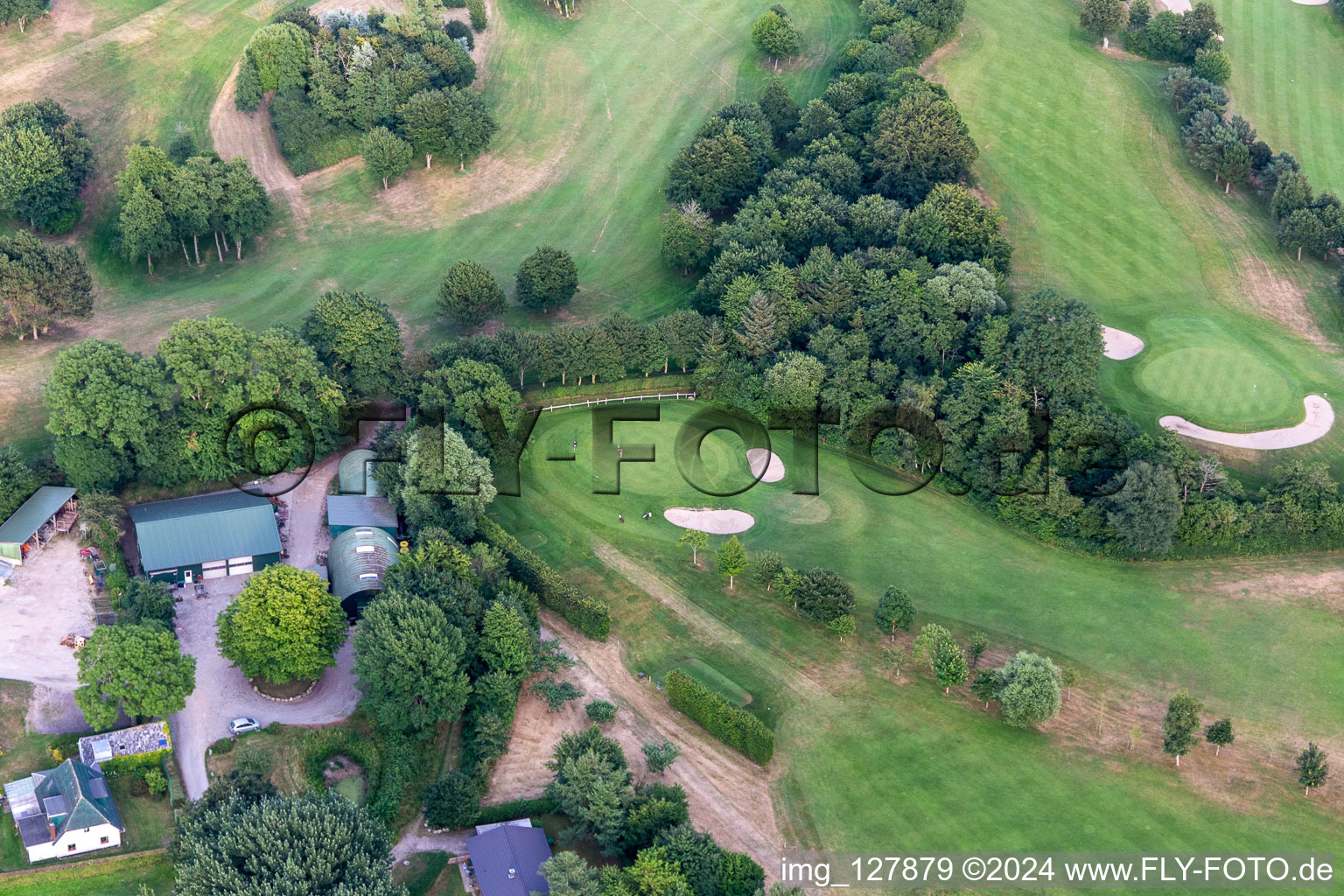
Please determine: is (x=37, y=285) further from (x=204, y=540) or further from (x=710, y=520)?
(x=710, y=520)

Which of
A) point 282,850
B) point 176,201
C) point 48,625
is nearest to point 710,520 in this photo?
point 282,850

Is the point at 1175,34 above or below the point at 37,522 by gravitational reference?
above

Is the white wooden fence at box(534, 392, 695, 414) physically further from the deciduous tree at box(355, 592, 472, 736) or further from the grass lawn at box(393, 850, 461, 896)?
the grass lawn at box(393, 850, 461, 896)

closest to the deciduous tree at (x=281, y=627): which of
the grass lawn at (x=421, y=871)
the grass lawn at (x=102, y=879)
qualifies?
the grass lawn at (x=102, y=879)

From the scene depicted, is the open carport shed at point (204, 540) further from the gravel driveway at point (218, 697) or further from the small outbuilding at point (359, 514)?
the small outbuilding at point (359, 514)

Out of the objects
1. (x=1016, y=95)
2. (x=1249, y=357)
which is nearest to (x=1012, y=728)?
(x=1249, y=357)
